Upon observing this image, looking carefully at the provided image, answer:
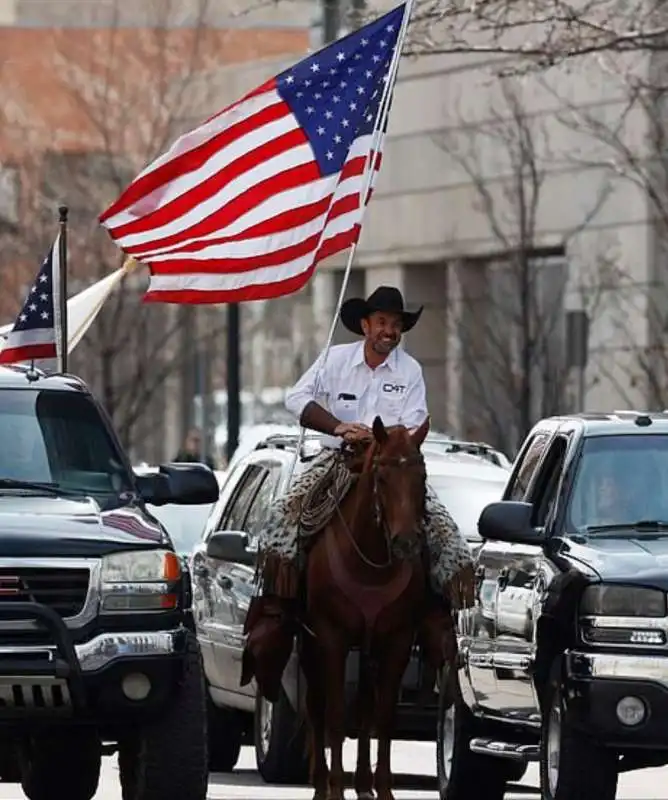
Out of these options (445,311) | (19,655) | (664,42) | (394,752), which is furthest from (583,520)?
(445,311)

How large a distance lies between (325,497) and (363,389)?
0.61m

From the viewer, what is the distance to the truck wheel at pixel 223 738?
62.3 feet

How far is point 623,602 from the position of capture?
1326 centimetres

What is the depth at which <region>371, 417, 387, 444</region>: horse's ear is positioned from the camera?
13.5 m

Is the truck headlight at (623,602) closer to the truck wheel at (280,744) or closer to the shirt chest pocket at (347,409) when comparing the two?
the shirt chest pocket at (347,409)

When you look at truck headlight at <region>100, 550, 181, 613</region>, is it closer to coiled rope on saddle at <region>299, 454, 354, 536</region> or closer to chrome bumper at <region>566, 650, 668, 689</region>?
coiled rope on saddle at <region>299, 454, 354, 536</region>

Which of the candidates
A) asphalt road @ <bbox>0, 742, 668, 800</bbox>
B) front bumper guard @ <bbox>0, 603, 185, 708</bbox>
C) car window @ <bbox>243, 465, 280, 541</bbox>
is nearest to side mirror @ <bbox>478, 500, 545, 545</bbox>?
front bumper guard @ <bbox>0, 603, 185, 708</bbox>

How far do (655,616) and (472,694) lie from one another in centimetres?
234

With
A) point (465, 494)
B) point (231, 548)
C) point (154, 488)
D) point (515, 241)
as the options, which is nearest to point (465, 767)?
point (231, 548)

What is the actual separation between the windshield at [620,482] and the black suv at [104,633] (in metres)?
1.90

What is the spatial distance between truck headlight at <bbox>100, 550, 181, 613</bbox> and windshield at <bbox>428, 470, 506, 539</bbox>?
560 cm

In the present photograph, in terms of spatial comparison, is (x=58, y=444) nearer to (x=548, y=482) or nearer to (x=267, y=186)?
(x=548, y=482)

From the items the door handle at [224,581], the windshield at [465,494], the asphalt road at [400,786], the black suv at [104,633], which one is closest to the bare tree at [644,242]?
the asphalt road at [400,786]

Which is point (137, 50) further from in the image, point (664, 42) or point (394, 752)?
point (394, 752)
